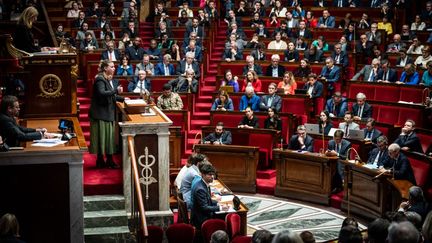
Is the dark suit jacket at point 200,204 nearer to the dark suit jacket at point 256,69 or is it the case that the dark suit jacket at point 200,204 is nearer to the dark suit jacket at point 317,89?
the dark suit jacket at point 317,89

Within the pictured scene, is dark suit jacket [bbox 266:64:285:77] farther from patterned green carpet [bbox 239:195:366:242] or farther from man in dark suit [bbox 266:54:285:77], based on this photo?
patterned green carpet [bbox 239:195:366:242]

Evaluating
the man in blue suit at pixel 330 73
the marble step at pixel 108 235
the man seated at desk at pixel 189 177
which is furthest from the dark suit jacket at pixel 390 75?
the marble step at pixel 108 235

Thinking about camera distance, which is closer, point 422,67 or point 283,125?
point 283,125

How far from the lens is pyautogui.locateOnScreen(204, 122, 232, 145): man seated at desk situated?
34.3 feet

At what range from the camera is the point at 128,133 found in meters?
6.82

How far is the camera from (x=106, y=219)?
22.7ft

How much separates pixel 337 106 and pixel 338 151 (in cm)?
156

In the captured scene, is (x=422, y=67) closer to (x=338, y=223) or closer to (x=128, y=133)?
(x=338, y=223)

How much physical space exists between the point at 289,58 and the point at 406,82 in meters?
2.44

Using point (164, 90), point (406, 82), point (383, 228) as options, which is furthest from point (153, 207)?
point (406, 82)

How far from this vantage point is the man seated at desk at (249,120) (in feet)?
35.6

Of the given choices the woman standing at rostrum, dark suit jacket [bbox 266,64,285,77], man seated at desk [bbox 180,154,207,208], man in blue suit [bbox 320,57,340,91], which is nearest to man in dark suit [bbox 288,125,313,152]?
man in blue suit [bbox 320,57,340,91]

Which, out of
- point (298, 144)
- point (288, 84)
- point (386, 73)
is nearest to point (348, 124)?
point (298, 144)

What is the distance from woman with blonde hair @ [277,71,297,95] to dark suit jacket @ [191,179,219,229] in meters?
5.04
